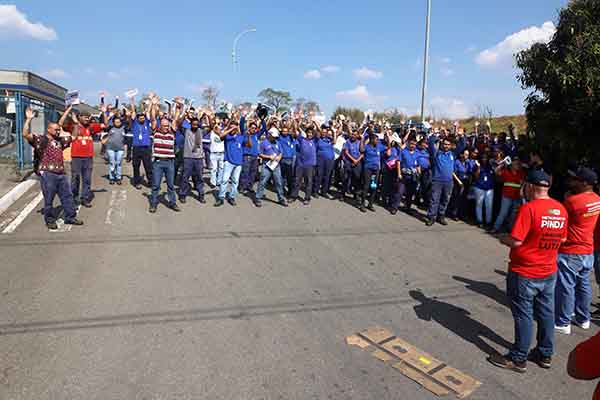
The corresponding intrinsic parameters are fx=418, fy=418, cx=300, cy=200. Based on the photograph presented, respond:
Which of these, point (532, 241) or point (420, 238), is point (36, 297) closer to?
point (532, 241)

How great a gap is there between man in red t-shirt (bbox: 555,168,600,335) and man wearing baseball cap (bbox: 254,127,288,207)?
632cm

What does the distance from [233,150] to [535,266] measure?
22.9ft

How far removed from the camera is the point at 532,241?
3766 mm

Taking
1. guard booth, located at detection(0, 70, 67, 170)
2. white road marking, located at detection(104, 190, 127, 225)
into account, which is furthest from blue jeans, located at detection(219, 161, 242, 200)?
guard booth, located at detection(0, 70, 67, 170)

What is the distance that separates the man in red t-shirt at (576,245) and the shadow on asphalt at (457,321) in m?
0.85

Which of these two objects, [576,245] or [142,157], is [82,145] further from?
[576,245]

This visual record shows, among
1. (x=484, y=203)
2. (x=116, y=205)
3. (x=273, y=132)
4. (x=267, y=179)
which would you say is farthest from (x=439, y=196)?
(x=116, y=205)

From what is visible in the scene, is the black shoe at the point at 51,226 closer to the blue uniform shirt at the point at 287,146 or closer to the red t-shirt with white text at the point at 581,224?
the blue uniform shirt at the point at 287,146

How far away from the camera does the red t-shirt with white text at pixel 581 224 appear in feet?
14.9

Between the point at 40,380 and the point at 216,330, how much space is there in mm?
1507

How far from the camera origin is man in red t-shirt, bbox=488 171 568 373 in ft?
12.3

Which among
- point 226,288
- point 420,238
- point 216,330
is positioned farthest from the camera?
point 420,238

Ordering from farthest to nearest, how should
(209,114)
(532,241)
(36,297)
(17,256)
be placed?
(209,114) < (17,256) < (36,297) < (532,241)

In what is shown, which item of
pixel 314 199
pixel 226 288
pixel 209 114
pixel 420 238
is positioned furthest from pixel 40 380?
pixel 209 114
